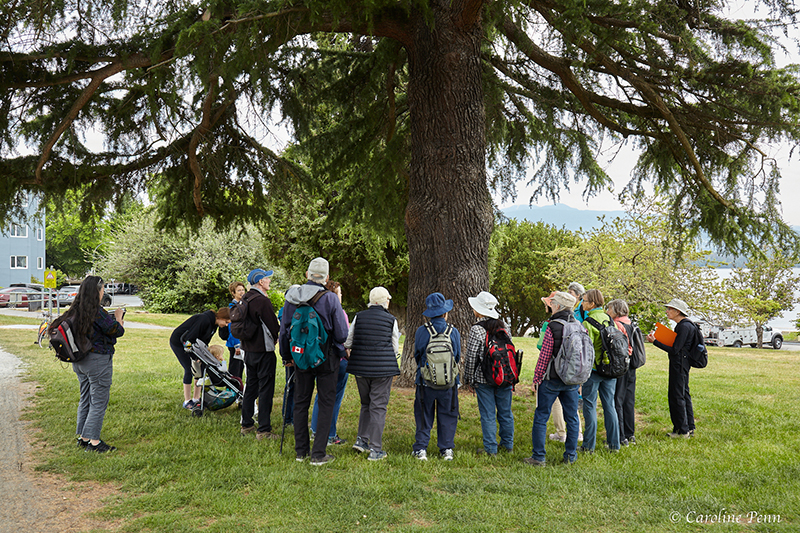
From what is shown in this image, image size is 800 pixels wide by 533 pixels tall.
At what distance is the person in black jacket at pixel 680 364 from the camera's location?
6477mm

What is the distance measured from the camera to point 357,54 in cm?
1016

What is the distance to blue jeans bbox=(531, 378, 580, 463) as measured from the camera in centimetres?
543

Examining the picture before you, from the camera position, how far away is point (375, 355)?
555cm

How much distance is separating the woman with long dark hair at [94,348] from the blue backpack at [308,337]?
1843 millimetres

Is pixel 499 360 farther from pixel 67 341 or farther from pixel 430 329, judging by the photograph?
pixel 67 341

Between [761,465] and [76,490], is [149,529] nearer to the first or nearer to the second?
[76,490]

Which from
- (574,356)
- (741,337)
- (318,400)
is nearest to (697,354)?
(574,356)

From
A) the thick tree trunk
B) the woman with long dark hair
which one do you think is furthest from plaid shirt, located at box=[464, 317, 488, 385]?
the woman with long dark hair

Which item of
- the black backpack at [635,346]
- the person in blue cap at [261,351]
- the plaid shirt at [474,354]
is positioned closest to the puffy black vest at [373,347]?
the plaid shirt at [474,354]

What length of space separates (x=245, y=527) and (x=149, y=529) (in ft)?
2.26

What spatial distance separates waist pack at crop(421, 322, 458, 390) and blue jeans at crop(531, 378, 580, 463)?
2.99 feet

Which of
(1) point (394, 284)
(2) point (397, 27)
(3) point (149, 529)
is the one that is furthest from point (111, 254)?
(3) point (149, 529)

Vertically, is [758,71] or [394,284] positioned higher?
[758,71]

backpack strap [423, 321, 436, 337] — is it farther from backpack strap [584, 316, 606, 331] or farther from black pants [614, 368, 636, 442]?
black pants [614, 368, 636, 442]
